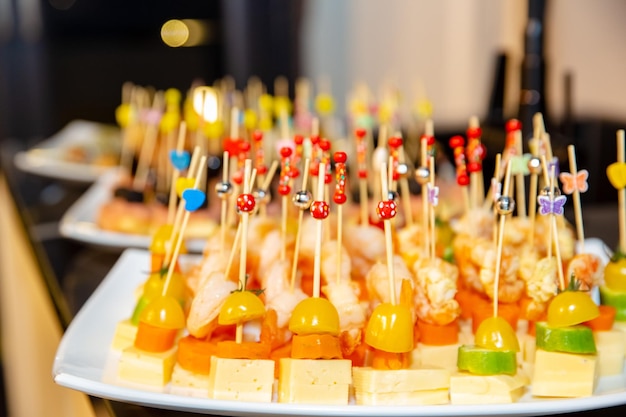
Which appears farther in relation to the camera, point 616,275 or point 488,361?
point 616,275

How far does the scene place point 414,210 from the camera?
2.17 metres

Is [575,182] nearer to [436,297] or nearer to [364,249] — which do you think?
[436,297]

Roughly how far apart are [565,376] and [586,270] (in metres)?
0.21

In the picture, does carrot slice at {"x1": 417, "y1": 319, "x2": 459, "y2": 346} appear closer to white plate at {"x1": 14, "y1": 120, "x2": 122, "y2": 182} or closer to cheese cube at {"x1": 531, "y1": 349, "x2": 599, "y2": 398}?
cheese cube at {"x1": 531, "y1": 349, "x2": 599, "y2": 398}

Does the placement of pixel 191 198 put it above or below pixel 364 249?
above

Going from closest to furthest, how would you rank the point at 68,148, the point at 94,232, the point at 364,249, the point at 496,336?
1. the point at 496,336
2. the point at 364,249
3. the point at 94,232
4. the point at 68,148

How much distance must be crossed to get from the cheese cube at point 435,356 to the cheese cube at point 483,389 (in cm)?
9

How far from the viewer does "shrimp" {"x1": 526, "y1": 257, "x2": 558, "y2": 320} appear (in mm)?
1356

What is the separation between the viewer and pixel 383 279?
1379 mm

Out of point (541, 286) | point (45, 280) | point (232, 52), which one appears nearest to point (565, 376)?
point (541, 286)

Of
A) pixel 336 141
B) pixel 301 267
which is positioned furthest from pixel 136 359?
pixel 336 141

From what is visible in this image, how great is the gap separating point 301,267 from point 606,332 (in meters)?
0.50

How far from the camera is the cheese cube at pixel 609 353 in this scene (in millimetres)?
1307

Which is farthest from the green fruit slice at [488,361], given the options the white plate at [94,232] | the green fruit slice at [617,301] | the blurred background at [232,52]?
the blurred background at [232,52]
